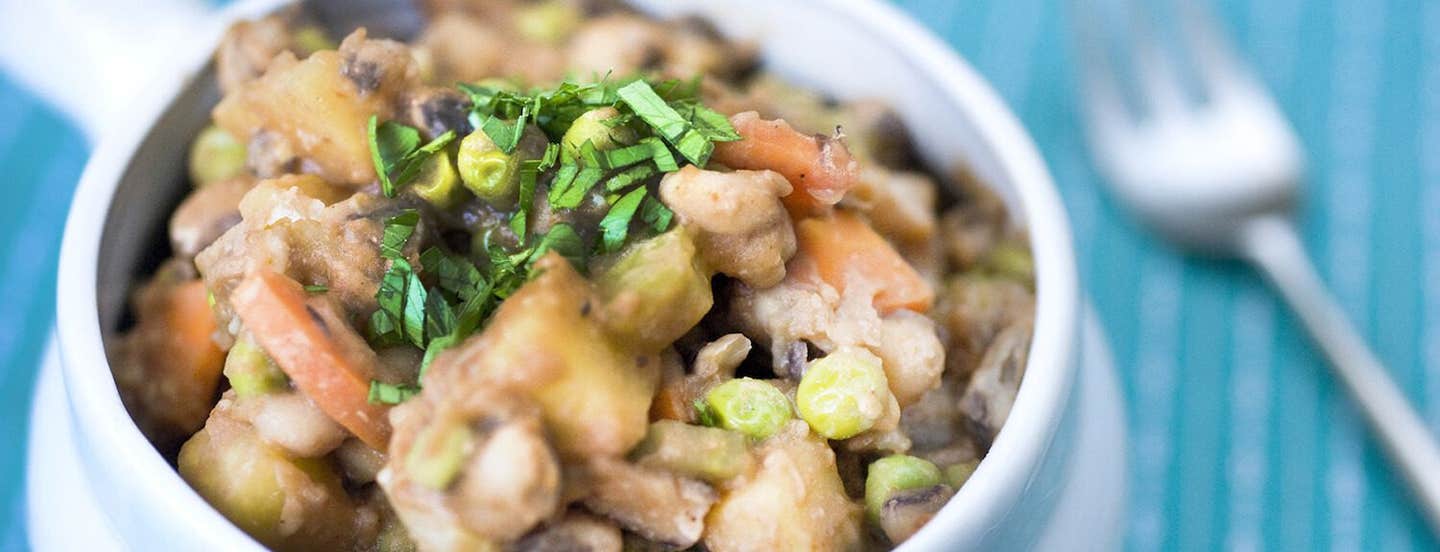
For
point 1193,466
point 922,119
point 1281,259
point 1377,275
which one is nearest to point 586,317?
point 922,119

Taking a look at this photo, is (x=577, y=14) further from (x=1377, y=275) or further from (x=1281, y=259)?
(x=1377, y=275)

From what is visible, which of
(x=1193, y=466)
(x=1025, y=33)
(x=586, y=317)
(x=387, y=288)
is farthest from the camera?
(x=1025, y=33)

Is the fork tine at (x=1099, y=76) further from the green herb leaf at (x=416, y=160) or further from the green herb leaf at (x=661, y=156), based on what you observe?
the green herb leaf at (x=416, y=160)

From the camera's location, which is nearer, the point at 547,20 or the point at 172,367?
the point at 172,367

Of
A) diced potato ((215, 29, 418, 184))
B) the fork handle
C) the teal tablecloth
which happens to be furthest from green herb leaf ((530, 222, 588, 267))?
the fork handle

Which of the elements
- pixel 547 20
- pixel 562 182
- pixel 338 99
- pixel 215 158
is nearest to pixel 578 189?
pixel 562 182

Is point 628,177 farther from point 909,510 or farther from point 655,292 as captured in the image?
point 909,510
